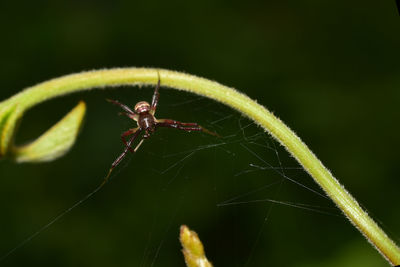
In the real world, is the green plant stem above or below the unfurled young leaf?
above

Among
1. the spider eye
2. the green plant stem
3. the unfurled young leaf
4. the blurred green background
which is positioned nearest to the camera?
the unfurled young leaf

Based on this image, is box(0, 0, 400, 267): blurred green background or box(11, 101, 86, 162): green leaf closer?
box(11, 101, 86, 162): green leaf

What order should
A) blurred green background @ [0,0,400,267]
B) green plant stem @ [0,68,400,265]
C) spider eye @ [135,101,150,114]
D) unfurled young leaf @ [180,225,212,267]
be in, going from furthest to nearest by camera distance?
blurred green background @ [0,0,400,267], spider eye @ [135,101,150,114], green plant stem @ [0,68,400,265], unfurled young leaf @ [180,225,212,267]

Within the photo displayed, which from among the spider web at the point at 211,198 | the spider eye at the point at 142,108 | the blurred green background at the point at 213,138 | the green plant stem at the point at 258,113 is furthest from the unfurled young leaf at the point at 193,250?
the spider web at the point at 211,198

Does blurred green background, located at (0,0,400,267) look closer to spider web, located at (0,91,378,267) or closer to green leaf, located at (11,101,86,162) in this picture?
spider web, located at (0,91,378,267)

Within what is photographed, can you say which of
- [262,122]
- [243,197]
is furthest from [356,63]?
[262,122]

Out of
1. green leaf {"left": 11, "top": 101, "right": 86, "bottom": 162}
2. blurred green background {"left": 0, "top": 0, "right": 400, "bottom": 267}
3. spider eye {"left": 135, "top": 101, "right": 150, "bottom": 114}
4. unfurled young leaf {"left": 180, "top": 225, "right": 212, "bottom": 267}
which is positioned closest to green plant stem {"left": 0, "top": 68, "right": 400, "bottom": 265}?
green leaf {"left": 11, "top": 101, "right": 86, "bottom": 162}

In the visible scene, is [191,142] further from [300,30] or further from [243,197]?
[300,30]
